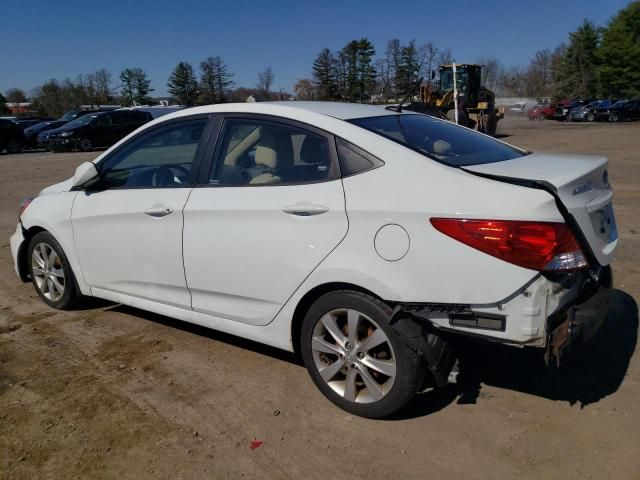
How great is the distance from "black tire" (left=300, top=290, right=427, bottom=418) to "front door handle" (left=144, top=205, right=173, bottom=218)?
1237mm

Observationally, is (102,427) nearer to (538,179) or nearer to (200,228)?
(200,228)

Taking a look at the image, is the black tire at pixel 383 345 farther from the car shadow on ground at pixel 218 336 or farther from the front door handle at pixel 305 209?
the car shadow on ground at pixel 218 336

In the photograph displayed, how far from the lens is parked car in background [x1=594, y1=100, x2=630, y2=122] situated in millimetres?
43156

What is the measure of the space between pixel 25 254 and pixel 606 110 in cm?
4670

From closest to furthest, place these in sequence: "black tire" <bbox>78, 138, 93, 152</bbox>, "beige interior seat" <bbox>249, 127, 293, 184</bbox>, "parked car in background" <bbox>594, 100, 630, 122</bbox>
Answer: "beige interior seat" <bbox>249, 127, 293, 184</bbox> → "black tire" <bbox>78, 138, 93, 152</bbox> → "parked car in background" <bbox>594, 100, 630, 122</bbox>

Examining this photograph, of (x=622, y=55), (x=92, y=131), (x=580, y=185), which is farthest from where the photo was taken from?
(x=622, y=55)

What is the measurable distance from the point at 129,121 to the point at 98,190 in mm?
23259

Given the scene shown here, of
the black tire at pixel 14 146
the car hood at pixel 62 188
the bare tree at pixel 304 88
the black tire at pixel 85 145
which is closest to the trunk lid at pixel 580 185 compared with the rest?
the car hood at pixel 62 188

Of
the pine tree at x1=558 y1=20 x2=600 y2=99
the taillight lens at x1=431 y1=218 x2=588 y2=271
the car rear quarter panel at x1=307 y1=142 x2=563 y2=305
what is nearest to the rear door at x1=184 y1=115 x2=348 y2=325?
the car rear quarter panel at x1=307 y1=142 x2=563 y2=305

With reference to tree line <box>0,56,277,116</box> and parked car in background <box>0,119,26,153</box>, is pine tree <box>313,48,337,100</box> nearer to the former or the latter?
tree line <box>0,56,277,116</box>

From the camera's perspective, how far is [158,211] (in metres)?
3.81

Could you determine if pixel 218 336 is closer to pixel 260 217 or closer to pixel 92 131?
pixel 260 217

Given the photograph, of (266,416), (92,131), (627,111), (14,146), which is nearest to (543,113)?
(627,111)

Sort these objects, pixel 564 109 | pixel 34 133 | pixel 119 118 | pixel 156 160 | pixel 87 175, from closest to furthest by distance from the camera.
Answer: pixel 156 160
pixel 87 175
pixel 119 118
pixel 34 133
pixel 564 109
